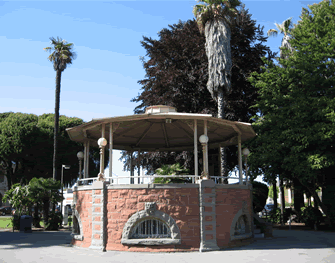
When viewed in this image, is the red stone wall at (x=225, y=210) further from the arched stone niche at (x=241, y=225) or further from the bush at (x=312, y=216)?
the bush at (x=312, y=216)

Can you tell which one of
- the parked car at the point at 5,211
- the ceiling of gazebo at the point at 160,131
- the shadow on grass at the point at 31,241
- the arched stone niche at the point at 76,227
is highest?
the ceiling of gazebo at the point at 160,131

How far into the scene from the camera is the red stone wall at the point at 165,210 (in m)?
12.5

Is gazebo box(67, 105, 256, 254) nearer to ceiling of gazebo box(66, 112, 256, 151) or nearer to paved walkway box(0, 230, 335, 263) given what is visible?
ceiling of gazebo box(66, 112, 256, 151)

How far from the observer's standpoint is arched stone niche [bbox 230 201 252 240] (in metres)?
13.7

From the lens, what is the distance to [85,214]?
559 inches

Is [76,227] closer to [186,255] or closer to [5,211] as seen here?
[186,255]

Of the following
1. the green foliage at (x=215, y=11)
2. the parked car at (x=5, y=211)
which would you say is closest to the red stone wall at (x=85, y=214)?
the green foliage at (x=215, y=11)

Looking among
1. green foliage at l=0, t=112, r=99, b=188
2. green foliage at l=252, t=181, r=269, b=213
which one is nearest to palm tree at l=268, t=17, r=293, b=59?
green foliage at l=252, t=181, r=269, b=213

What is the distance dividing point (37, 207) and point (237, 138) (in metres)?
16.8

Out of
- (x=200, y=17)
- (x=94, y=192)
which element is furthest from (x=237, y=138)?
(x=200, y=17)

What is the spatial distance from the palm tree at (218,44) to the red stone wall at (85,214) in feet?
34.8

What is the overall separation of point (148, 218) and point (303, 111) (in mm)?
13067

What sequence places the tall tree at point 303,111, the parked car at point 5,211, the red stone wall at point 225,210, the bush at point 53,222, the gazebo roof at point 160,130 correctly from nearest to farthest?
the red stone wall at point 225,210 → the gazebo roof at point 160,130 → the tall tree at point 303,111 → the bush at point 53,222 → the parked car at point 5,211

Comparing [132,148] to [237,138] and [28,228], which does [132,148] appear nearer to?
[237,138]
